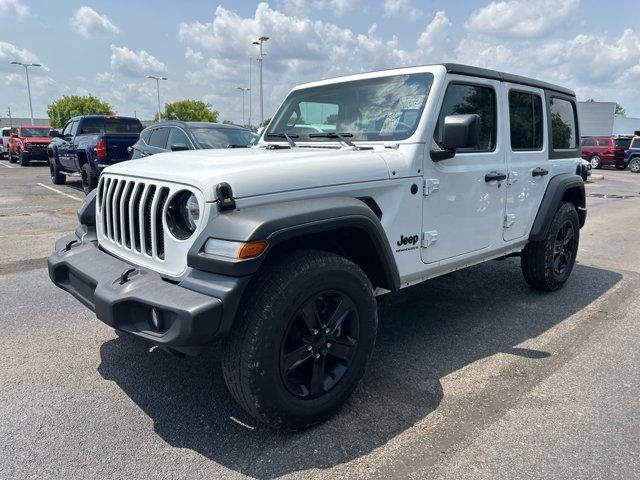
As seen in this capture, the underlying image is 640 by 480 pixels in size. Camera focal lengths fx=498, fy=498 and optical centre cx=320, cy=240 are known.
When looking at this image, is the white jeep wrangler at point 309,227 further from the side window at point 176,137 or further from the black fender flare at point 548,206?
the side window at point 176,137

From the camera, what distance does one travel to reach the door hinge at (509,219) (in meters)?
A: 4.16

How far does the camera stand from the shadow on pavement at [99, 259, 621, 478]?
2.56m

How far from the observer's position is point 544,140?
183 inches

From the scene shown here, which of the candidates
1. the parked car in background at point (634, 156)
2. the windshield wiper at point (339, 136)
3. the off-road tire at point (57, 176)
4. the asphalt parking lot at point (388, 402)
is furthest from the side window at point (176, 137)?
the parked car in background at point (634, 156)

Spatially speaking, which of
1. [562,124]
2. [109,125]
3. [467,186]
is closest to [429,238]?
[467,186]

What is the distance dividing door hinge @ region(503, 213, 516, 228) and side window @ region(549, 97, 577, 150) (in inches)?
41.9

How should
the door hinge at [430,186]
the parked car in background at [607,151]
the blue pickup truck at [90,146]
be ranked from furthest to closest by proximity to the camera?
the parked car in background at [607,151]
the blue pickup truck at [90,146]
the door hinge at [430,186]

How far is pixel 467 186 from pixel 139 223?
227 centimetres

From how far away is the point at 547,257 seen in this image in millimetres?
4816

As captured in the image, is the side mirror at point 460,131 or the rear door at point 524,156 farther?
the rear door at point 524,156

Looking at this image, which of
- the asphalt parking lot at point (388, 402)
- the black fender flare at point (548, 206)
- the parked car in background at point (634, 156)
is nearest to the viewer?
the asphalt parking lot at point (388, 402)

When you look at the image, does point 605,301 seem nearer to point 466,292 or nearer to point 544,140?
point 466,292

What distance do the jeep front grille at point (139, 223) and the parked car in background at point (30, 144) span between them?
68.3ft

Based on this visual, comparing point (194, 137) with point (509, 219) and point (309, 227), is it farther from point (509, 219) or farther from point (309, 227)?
point (309, 227)
